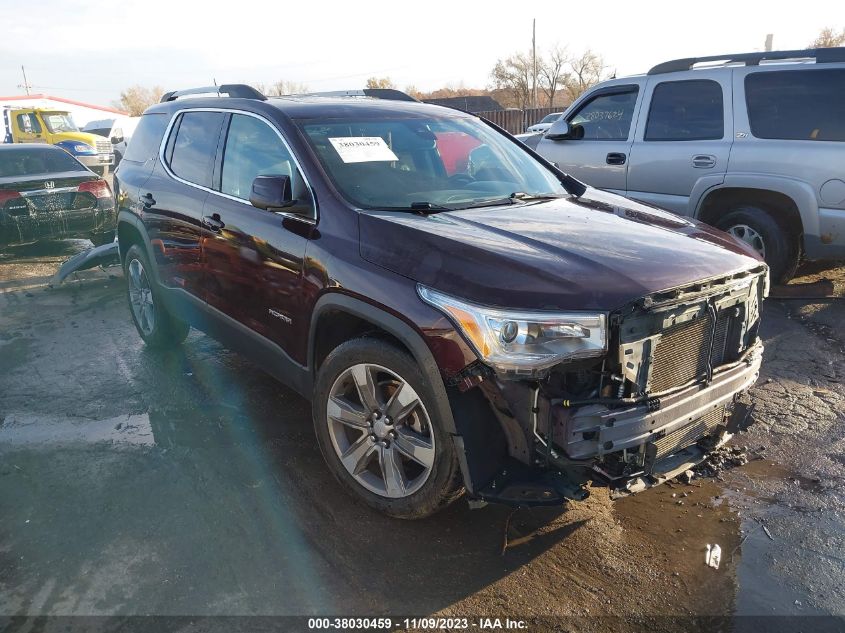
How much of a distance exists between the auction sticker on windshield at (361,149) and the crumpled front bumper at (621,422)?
1.81 metres

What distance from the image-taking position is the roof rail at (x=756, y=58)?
5.91m

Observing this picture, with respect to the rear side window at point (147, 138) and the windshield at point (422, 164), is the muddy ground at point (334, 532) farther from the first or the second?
the rear side window at point (147, 138)

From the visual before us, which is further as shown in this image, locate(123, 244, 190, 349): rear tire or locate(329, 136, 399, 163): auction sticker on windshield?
locate(123, 244, 190, 349): rear tire

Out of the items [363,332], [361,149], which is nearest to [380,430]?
[363,332]

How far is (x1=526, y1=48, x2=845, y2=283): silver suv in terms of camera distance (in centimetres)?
583

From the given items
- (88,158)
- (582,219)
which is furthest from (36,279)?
(88,158)

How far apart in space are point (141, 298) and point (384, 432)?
3.38m

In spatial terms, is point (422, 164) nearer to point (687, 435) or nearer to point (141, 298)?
point (687, 435)

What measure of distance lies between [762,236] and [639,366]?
4.51 meters

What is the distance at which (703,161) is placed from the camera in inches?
258

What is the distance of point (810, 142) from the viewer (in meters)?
5.87

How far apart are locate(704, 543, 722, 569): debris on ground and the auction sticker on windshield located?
8.29 feet

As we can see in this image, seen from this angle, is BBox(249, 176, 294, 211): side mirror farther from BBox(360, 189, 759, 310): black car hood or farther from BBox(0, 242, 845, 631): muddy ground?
BBox(0, 242, 845, 631): muddy ground

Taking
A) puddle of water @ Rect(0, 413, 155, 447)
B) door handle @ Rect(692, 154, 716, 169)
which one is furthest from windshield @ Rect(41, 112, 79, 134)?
door handle @ Rect(692, 154, 716, 169)
